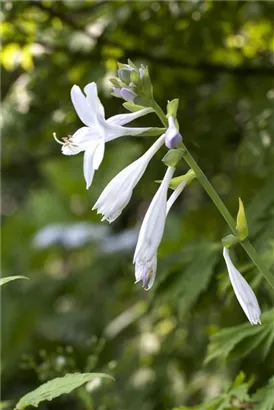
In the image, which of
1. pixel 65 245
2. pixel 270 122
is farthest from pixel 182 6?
pixel 65 245

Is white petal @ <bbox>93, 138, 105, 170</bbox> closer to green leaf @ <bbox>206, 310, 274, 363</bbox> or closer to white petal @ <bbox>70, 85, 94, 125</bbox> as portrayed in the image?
white petal @ <bbox>70, 85, 94, 125</bbox>

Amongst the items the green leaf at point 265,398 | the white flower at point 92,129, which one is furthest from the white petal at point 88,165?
the green leaf at point 265,398

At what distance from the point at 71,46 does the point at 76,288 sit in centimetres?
81

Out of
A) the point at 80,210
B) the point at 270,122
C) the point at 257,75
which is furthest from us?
the point at 80,210

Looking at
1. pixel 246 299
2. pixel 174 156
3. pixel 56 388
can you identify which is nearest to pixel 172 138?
pixel 174 156

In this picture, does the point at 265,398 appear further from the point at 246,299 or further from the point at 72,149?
the point at 72,149

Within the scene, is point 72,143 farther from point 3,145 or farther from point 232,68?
point 232,68

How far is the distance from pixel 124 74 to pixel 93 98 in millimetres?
56

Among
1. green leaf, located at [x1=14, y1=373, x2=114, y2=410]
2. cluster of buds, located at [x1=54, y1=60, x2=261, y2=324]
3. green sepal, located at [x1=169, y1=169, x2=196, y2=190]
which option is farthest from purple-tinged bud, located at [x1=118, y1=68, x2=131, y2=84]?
green leaf, located at [x1=14, y1=373, x2=114, y2=410]

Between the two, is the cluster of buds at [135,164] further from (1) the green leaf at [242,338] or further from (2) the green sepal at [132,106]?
(1) the green leaf at [242,338]

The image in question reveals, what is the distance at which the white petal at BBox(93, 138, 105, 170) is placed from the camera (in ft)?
2.45

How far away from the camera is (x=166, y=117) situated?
2.53 ft

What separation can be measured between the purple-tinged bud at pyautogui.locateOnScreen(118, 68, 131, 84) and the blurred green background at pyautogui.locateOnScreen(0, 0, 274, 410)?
0.39 m

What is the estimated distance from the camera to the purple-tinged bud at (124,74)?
30.5 inches
